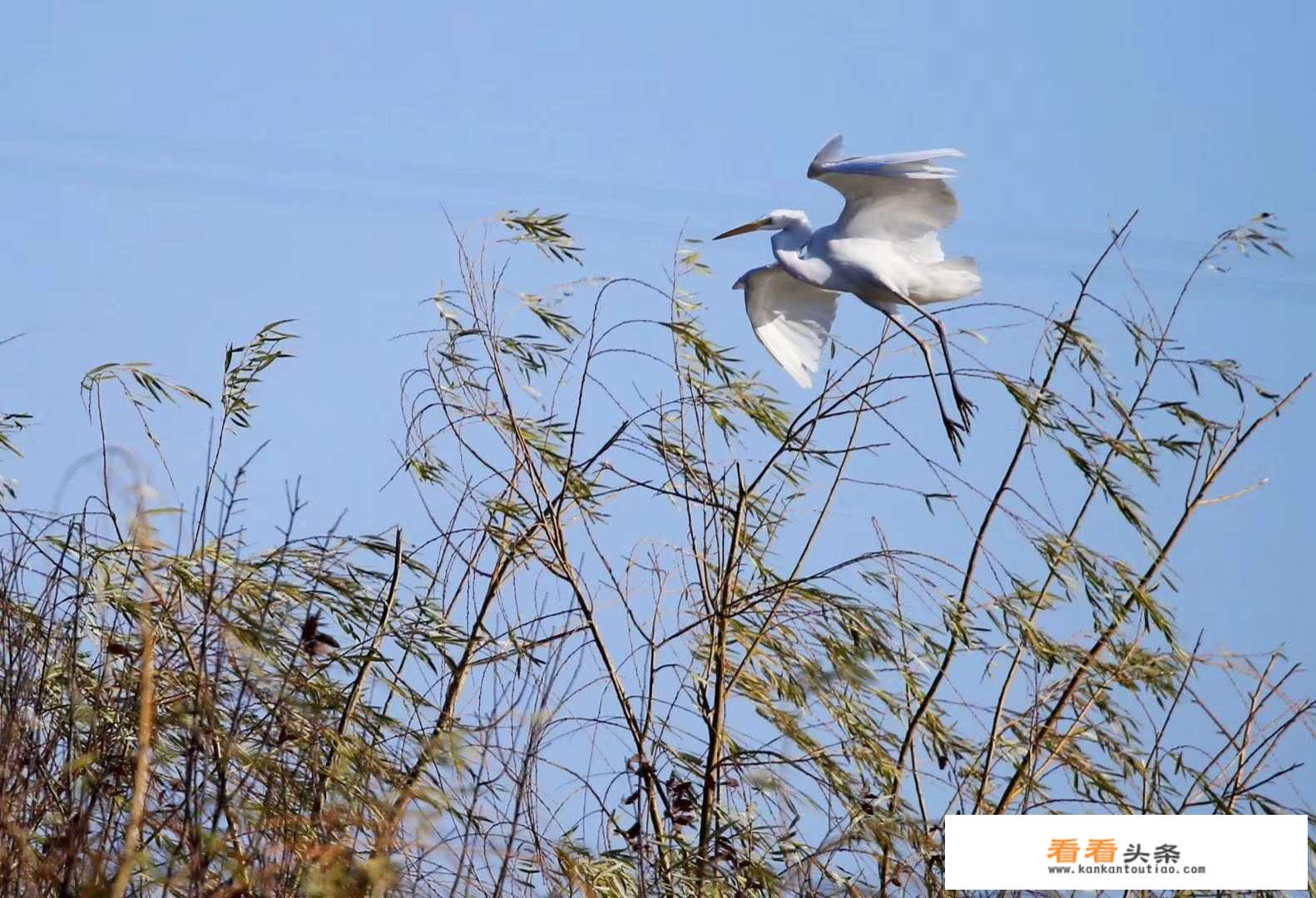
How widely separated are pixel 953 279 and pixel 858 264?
0.79ft

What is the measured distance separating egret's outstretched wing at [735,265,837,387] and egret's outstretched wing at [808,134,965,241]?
190mm

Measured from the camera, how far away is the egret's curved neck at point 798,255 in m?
4.07

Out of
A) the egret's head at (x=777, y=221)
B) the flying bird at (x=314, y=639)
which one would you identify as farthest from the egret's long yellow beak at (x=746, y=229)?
Answer: the flying bird at (x=314, y=639)

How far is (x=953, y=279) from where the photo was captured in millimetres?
4020

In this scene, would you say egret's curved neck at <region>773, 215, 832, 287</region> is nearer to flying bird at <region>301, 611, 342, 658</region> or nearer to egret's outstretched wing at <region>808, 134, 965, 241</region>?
egret's outstretched wing at <region>808, 134, 965, 241</region>

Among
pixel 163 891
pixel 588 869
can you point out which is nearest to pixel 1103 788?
pixel 588 869

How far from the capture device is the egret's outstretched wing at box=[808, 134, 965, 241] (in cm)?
383

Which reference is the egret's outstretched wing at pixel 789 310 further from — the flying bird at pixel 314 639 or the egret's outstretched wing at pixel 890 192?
the flying bird at pixel 314 639

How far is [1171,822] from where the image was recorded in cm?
308

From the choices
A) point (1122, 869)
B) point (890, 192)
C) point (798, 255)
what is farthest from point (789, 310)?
point (1122, 869)

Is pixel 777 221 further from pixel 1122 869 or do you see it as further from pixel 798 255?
pixel 1122 869

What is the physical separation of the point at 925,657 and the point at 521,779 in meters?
1.50

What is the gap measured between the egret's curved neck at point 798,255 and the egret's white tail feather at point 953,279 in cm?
26

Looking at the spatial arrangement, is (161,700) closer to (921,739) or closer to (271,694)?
(271,694)
